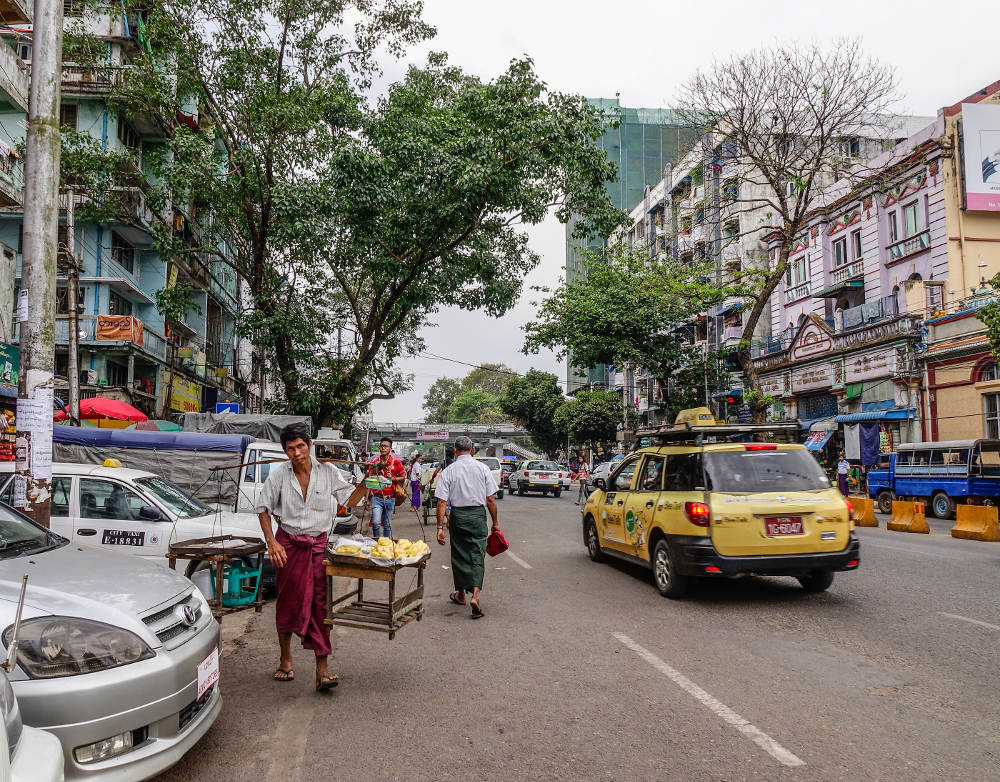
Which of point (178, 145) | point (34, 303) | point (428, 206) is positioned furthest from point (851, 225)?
point (34, 303)

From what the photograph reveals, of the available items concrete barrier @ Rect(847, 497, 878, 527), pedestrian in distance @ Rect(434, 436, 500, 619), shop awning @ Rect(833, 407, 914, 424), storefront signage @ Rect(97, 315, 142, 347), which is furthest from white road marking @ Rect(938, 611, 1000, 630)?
storefront signage @ Rect(97, 315, 142, 347)

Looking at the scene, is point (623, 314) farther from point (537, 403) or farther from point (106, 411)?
point (537, 403)

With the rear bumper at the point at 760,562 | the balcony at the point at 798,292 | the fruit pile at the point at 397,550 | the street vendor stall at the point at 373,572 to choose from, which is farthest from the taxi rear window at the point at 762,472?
the balcony at the point at 798,292

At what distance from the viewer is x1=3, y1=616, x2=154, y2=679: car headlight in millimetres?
3248

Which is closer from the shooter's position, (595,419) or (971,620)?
(971,620)

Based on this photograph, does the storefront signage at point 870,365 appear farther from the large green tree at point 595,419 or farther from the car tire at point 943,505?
the large green tree at point 595,419

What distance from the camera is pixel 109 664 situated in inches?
134

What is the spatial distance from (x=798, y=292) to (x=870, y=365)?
782cm

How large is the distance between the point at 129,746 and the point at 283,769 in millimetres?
783

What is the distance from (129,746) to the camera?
3359 mm

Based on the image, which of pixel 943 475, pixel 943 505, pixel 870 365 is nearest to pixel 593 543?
pixel 943 475

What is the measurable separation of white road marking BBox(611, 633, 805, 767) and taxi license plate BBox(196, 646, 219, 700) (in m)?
2.90

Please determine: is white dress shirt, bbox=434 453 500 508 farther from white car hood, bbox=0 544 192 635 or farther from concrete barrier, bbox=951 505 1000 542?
concrete barrier, bbox=951 505 1000 542

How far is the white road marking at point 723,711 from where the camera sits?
3.89m
